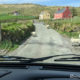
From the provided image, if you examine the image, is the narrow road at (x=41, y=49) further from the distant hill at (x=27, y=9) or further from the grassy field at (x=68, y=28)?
the distant hill at (x=27, y=9)

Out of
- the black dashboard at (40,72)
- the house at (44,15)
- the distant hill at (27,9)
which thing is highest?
the distant hill at (27,9)

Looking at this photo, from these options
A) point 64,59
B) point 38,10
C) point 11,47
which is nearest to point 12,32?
point 11,47

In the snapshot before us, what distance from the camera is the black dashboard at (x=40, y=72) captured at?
7.63 feet

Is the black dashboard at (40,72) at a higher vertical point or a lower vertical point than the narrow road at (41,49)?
higher

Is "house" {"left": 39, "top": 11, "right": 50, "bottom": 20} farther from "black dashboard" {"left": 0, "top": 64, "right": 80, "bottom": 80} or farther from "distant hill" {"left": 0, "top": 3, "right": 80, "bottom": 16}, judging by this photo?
"black dashboard" {"left": 0, "top": 64, "right": 80, "bottom": 80}

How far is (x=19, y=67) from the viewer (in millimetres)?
2865

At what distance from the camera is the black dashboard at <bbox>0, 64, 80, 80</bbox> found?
7.63 feet

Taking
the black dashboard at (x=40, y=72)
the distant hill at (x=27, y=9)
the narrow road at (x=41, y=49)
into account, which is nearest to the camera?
the black dashboard at (x=40, y=72)

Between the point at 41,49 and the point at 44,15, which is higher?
the point at 44,15

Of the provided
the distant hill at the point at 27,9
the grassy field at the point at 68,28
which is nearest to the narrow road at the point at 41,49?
the grassy field at the point at 68,28

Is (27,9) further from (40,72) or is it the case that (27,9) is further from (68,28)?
(40,72)

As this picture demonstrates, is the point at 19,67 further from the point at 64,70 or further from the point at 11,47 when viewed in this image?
the point at 11,47

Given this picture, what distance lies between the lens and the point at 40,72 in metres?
2.52

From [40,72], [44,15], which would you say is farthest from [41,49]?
[44,15]
